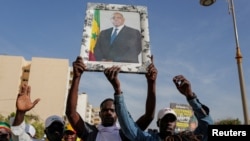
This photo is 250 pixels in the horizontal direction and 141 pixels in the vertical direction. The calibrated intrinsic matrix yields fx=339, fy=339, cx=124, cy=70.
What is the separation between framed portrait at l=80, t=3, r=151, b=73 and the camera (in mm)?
4301

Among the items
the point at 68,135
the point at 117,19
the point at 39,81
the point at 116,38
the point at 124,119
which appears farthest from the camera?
the point at 39,81

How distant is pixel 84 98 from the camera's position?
3543 inches

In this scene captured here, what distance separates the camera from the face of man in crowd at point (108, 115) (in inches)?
159

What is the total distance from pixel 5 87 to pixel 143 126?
6976cm

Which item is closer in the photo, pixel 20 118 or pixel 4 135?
pixel 4 135

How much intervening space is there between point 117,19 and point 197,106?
172 cm

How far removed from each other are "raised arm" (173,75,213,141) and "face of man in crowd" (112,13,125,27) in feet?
4.10

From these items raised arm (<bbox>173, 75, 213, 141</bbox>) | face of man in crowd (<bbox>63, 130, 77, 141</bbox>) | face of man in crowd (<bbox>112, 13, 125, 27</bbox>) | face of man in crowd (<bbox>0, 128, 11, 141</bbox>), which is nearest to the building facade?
face of man in crowd (<bbox>63, 130, 77, 141</bbox>)

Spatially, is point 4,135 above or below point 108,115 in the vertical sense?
below

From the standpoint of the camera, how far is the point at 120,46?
177 inches

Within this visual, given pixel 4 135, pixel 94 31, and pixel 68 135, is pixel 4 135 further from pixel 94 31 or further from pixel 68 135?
pixel 94 31

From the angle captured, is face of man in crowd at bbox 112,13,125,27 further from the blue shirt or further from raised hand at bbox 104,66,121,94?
the blue shirt

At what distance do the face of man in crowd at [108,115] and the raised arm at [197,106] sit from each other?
2.68 ft

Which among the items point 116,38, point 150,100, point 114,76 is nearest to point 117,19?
point 116,38
